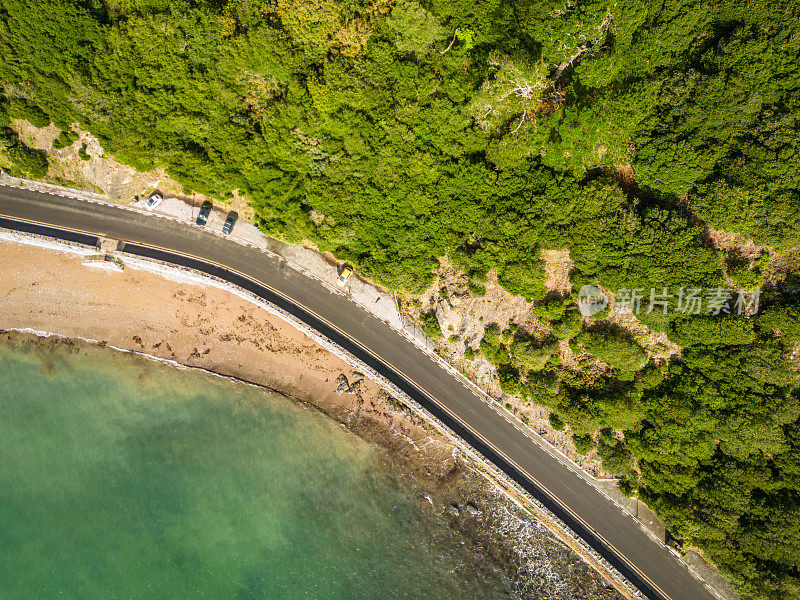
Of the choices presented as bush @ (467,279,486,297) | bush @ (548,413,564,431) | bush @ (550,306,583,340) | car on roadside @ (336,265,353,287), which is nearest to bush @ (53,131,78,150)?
car on roadside @ (336,265,353,287)

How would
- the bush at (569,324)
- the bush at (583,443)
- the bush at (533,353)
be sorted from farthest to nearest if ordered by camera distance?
the bush at (583,443)
the bush at (533,353)
the bush at (569,324)

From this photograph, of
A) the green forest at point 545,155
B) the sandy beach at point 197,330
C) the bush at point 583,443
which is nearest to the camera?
the green forest at point 545,155

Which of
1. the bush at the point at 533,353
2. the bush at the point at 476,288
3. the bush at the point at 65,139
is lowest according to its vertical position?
the bush at the point at 533,353

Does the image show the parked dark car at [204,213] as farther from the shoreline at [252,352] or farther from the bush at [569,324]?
the bush at [569,324]

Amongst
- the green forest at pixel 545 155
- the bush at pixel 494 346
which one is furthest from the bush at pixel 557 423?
the bush at pixel 494 346

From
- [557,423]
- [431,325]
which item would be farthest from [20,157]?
[557,423]

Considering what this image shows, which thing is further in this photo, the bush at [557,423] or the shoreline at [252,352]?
the shoreline at [252,352]

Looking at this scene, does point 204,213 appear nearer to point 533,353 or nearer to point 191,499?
Answer: point 191,499
